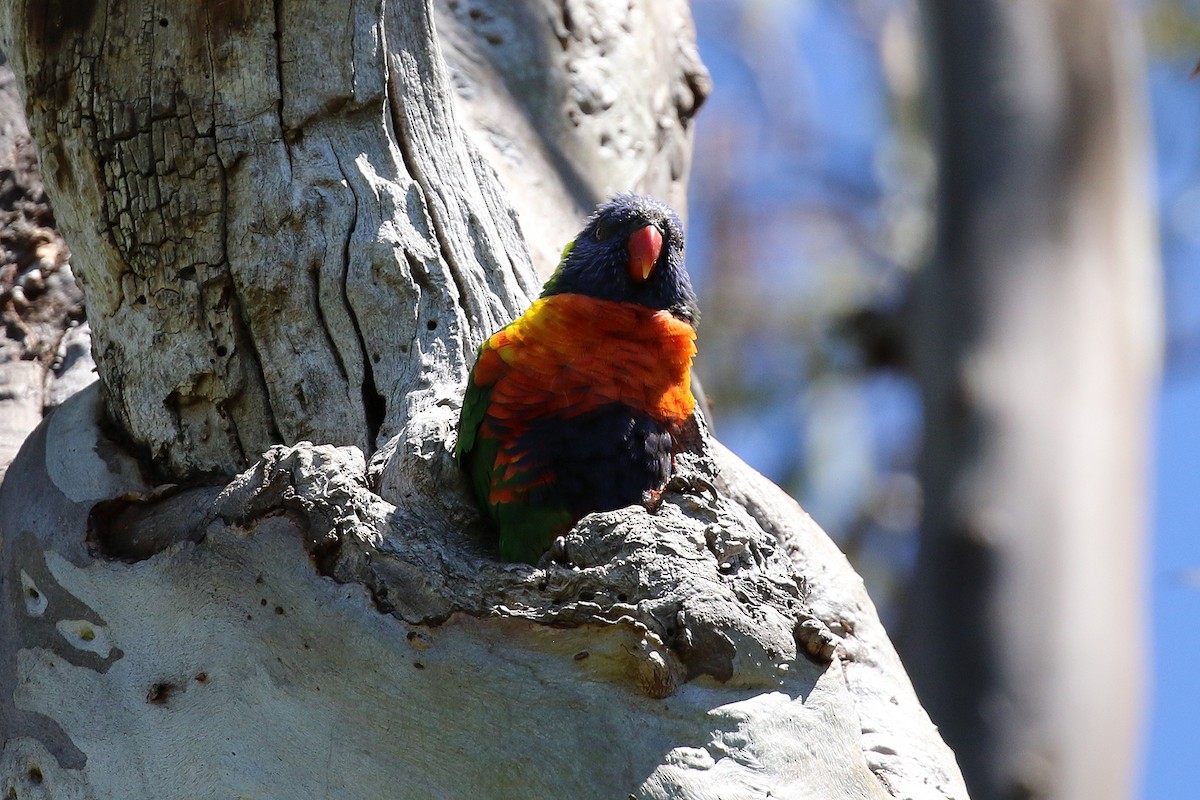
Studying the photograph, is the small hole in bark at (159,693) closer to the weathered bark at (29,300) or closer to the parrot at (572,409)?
the parrot at (572,409)

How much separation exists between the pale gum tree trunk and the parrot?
9 cm

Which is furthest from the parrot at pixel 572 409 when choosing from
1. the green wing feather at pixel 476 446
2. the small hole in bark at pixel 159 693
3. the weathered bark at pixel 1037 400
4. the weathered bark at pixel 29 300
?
the weathered bark at pixel 1037 400

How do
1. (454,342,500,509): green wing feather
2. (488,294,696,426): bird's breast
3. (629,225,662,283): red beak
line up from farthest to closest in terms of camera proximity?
1. (629,225,662,283): red beak
2. (488,294,696,426): bird's breast
3. (454,342,500,509): green wing feather

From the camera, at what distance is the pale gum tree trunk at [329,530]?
162 centimetres

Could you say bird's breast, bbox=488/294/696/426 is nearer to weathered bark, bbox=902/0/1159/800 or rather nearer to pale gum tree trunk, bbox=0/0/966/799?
pale gum tree trunk, bbox=0/0/966/799

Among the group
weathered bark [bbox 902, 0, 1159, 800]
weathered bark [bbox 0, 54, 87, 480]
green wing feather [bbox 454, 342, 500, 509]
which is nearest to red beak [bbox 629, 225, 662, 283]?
green wing feather [bbox 454, 342, 500, 509]

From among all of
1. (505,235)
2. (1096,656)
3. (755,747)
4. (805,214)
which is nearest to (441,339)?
(505,235)

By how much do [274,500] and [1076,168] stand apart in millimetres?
3461

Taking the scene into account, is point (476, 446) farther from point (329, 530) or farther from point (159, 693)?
point (159, 693)

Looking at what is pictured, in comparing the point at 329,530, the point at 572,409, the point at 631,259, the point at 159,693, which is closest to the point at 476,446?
the point at 572,409

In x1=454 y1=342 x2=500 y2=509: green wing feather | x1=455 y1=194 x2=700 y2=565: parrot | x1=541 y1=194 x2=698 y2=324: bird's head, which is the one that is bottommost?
x1=454 y1=342 x2=500 y2=509: green wing feather

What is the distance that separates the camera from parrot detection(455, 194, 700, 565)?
2184 mm

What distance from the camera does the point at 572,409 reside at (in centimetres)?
238

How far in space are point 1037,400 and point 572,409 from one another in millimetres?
2321
